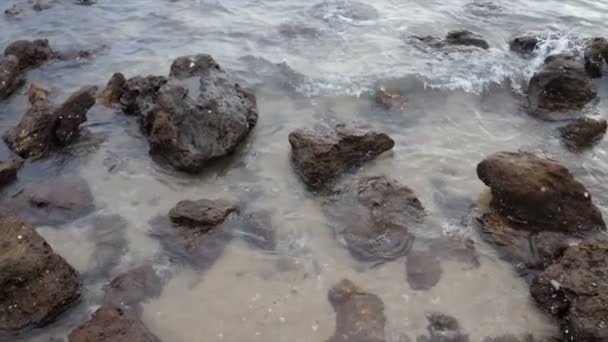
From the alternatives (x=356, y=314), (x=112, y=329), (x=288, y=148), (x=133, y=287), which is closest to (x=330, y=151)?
(x=288, y=148)

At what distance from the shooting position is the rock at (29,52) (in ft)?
32.3

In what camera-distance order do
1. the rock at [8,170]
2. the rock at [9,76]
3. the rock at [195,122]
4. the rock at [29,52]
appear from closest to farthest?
the rock at [8,170] → the rock at [195,122] → the rock at [9,76] → the rock at [29,52]

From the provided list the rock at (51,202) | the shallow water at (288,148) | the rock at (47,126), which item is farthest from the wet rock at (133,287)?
the rock at (47,126)

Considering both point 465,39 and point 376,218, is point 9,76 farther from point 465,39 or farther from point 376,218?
point 465,39

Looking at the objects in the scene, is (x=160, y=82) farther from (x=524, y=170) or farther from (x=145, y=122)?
(x=524, y=170)

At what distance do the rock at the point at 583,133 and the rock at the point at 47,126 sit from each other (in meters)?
6.84

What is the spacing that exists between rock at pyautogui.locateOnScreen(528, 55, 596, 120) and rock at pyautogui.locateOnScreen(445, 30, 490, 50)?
1.73 m

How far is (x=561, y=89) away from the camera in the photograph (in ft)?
28.9

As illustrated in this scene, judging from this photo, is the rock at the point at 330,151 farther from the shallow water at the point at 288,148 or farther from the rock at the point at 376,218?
the rock at the point at 376,218


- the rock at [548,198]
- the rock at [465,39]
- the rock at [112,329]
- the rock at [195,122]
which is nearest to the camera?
the rock at [112,329]

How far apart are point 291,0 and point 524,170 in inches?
325

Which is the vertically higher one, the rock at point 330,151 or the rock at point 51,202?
the rock at point 330,151

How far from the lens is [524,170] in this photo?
20.6 feet

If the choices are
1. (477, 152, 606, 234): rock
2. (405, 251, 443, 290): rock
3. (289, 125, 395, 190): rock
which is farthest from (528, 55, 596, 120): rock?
(405, 251, 443, 290): rock
